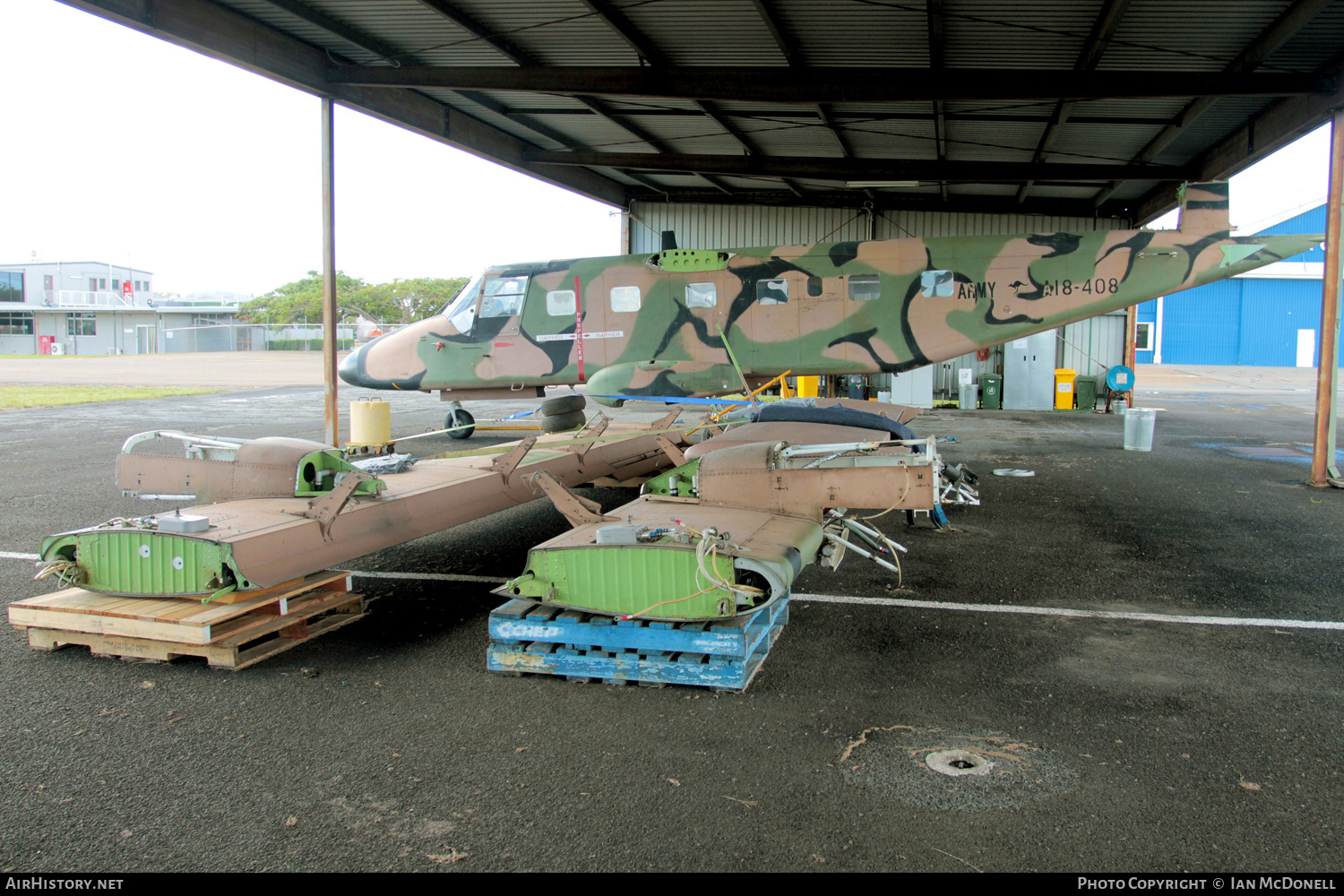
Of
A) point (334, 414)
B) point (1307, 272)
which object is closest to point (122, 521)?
point (334, 414)

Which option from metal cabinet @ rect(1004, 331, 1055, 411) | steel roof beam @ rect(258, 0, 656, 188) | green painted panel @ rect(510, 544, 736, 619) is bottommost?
green painted panel @ rect(510, 544, 736, 619)

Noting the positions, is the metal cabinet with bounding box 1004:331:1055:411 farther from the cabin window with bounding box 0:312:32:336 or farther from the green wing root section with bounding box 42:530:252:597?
the cabin window with bounding box 0:312:32:336

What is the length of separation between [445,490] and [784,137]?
1205 cm

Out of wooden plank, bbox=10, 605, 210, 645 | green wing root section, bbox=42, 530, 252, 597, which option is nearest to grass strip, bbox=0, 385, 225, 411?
wooden plank, bbox=10, 605, 210, 645

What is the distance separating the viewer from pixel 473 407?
22.8 meters

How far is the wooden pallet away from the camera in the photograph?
14.5 feet

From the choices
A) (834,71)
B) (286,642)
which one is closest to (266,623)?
(286,642)

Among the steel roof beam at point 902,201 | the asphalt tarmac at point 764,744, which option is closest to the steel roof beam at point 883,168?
the steel roof beam at point 902,201

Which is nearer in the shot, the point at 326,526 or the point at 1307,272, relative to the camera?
the point at 326,526

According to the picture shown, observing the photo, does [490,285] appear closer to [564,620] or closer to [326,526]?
[326,526]

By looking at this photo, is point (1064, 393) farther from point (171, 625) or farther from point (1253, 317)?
point (1253, 317)

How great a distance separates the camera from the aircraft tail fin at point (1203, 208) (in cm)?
1044

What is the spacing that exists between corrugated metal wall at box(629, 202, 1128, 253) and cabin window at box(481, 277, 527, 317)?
9823 millimetres

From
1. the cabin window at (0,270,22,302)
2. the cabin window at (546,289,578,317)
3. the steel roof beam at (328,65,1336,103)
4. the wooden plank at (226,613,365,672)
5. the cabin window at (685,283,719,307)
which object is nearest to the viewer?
the wooden plank at (226,613,365,672)
